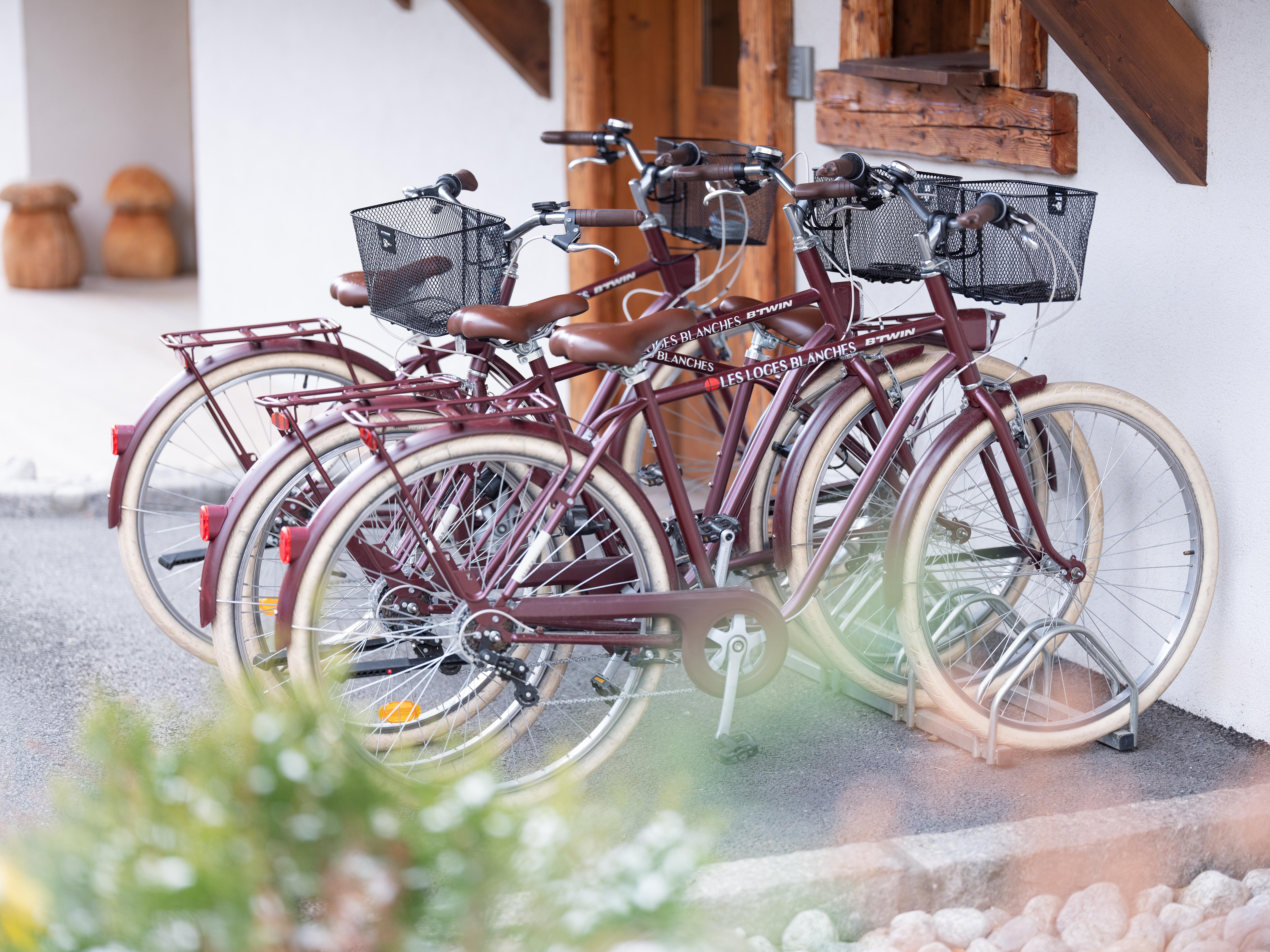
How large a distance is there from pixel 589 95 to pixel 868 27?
1.30 meters

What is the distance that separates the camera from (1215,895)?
93.7 inches

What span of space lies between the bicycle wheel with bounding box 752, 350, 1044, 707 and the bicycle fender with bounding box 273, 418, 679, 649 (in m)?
0.45

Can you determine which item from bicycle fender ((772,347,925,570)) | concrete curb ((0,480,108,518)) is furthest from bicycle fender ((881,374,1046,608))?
concrete curb ((0,480,108,518))

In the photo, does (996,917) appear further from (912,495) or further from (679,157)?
(679,157)

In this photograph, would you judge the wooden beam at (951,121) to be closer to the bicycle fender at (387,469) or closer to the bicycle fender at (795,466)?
the bicycle fender at (795,466)

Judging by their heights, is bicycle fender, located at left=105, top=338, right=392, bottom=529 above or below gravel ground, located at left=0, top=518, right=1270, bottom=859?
above

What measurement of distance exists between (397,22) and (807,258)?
10.8 ft

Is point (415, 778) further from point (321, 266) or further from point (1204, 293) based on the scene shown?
point (321, 266)

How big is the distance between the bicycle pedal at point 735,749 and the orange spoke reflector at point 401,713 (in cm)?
58

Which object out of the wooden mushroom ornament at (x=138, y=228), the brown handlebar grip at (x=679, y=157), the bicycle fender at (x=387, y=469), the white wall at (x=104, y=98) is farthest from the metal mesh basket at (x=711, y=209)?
the white wall at (x=104, y=98)

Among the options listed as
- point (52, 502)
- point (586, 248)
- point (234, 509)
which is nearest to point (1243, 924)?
point (586, 248)

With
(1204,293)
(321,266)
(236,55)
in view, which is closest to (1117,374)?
(1204,293)

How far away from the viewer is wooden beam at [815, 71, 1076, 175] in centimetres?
310

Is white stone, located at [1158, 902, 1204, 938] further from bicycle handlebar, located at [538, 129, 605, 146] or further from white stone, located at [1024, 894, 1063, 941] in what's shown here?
bicycle handlebar, located at [538, 129, 605, 146]
